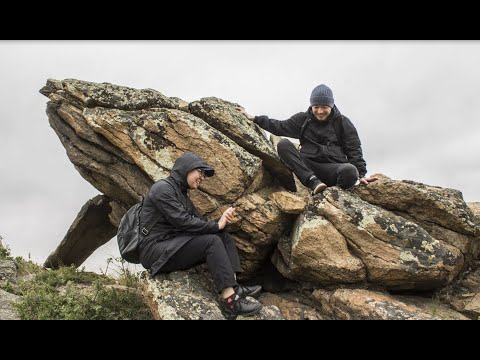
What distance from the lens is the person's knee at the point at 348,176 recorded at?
11.6 metres

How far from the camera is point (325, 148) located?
1227cm

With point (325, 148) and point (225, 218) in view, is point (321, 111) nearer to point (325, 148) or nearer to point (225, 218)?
point (325, 148)

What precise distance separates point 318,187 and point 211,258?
4.03 metres

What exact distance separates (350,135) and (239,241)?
473 centimetres

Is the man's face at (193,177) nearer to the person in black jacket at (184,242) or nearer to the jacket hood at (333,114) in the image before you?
the person in black jacket at (184,242)

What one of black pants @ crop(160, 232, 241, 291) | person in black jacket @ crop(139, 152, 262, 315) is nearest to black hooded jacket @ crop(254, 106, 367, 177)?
person in black jacket @ crop(139, 152, 262, 315)

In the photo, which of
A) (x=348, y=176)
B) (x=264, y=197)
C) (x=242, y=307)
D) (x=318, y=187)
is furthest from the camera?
(x=264, y=197)

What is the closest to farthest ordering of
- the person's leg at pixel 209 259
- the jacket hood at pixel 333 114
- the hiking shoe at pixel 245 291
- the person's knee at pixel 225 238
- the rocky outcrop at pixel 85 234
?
the person's leg at pixel 209 259
the hiking shoe at pixel 245 291
the person's knee at pixel 225 238
the jacket hood at pixel 333 114
the rocky outcrop at pixel 85 234

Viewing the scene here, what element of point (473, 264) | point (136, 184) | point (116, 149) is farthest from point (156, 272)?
point (473, 264)

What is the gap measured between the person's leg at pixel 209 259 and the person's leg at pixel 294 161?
387cm

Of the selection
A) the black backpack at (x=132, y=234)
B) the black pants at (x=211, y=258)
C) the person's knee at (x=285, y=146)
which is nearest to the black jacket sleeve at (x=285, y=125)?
the person's knee at (x=285, y=146)

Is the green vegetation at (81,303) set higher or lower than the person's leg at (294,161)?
lower

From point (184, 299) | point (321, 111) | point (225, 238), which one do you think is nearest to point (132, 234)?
point (184, 299)
